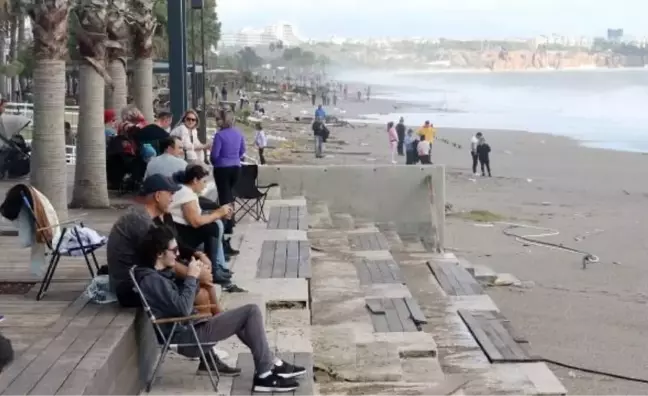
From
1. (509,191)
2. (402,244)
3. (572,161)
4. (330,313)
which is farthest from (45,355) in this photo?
(572,161)

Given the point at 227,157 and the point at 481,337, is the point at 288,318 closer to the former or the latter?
the point at 481,337

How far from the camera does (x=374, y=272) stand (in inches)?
460

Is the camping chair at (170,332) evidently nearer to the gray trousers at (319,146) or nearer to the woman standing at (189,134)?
the woman standing at (189,134)

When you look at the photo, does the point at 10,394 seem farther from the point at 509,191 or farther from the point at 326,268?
the point at 509,191

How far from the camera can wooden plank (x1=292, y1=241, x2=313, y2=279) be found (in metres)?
9.75

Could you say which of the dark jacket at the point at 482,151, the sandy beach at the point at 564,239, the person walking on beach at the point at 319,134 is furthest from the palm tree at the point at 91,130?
the person walking on beach at the point at 319,134

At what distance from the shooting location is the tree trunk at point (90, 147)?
13094 millimetres

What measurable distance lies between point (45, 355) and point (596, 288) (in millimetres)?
10829

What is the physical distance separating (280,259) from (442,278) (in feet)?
9.60

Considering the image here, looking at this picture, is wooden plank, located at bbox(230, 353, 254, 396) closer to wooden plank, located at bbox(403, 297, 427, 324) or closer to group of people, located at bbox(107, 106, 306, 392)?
group of people, located at bbox(107, 106, 306, 392)

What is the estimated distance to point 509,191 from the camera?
2838 centimetres

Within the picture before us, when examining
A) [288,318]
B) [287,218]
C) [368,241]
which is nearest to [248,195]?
[287,218]

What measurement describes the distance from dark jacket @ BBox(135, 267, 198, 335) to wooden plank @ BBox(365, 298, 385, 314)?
373 cm

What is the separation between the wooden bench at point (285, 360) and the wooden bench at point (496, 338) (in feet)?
7.70
